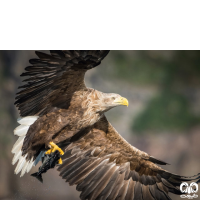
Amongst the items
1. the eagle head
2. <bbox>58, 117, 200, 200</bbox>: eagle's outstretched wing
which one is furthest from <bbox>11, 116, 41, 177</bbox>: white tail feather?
the eagle head

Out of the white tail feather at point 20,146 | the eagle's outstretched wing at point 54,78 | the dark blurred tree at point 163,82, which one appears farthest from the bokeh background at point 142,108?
the eagle's outstretched wing at point 54,78

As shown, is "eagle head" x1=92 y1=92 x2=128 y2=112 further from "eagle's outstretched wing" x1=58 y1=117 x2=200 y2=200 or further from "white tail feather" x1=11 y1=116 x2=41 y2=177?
"white tail feather" x1=11 y1=116 x2=41 y2=177

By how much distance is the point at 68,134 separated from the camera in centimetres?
256

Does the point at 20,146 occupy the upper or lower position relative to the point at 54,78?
lower

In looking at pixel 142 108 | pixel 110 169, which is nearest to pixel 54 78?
pixel 110 169

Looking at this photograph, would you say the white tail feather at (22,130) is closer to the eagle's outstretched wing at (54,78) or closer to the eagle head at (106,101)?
the eagle's outstretched wing at (54,78)

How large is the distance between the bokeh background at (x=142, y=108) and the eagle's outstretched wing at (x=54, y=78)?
1.26m

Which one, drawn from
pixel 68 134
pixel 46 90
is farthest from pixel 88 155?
pixel 46 90

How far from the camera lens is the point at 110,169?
300 cm

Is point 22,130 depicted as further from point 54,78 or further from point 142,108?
point 142,108

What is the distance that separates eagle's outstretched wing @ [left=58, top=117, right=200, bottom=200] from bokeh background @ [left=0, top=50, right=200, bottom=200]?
1.04m

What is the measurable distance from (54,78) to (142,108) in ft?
6.73

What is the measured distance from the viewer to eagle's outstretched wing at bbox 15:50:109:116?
209cm

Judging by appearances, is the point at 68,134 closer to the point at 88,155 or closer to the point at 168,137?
the point at 88,155
